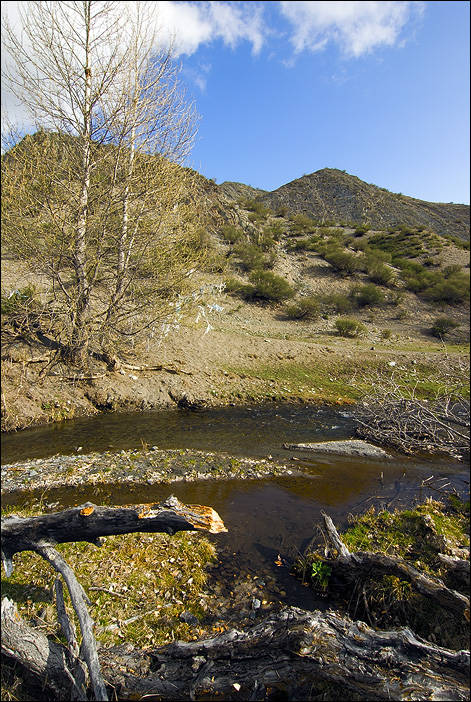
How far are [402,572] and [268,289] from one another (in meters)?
21.9

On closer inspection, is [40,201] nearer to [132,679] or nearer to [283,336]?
[132,679]

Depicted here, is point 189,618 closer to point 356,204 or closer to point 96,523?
point 96,523

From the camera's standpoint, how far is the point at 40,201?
384 inches

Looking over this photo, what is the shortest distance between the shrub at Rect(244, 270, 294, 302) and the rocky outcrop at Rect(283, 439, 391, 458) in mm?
16774

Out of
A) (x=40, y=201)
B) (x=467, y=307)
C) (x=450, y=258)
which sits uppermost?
(x=450, y=258)

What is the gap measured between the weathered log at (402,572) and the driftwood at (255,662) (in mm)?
42

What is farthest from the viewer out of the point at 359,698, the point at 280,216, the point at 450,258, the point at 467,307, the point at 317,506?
the point at 280,216

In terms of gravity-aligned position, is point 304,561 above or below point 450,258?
below

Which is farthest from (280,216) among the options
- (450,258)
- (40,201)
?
(40,201)

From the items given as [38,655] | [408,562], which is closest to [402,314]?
[408,562]

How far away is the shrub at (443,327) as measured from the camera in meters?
22.0

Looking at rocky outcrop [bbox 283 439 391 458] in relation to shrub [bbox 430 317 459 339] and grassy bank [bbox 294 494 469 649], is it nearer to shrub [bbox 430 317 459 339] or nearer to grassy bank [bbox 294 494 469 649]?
grassy bank [bbox 294 494 469 649]

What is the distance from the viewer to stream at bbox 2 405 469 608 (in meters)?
4.94

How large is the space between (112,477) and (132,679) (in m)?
4.46
